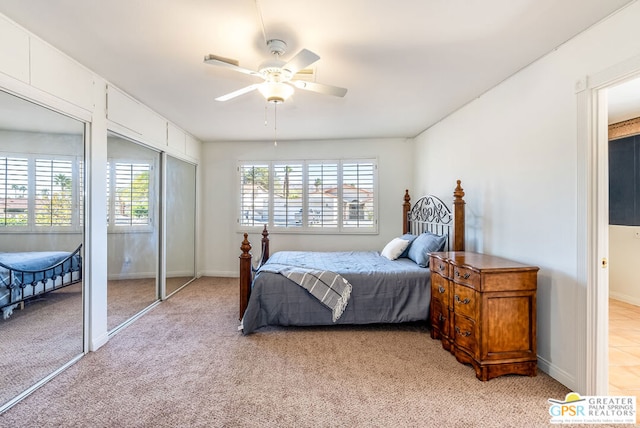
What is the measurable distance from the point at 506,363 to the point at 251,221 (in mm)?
4138

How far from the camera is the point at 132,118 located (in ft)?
10.4

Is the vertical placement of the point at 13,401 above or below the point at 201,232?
below

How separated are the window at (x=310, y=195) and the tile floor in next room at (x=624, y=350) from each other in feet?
10.2

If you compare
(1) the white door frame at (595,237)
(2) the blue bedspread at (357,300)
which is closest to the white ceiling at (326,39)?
(1) the white door frame at (595,237)

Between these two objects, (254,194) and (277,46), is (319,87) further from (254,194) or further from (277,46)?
(254,194)

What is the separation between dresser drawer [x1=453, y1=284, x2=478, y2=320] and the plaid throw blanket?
103 centimetres

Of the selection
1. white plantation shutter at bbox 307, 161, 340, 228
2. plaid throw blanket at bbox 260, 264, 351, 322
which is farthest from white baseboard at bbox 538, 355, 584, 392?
white plantation shutter at bbox 307, 161, 340, 228

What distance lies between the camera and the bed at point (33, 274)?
199 cm

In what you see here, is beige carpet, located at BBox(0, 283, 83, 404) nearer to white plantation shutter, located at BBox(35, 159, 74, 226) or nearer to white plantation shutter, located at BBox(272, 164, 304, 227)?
white plantation shutter, located at BBox(35, 159, 74, 226)

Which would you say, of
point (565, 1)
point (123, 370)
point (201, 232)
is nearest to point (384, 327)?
point (123, 370)

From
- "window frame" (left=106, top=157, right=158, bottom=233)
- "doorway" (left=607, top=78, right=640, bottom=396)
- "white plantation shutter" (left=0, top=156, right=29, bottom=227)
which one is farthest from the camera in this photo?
"doorway" (left=607, top=78, right=640, bottom=396)

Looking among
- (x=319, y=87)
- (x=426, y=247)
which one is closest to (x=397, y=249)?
(x=426, y=247)

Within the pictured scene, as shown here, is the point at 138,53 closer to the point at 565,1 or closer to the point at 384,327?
the point at 565,1

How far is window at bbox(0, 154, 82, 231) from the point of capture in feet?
6.42
